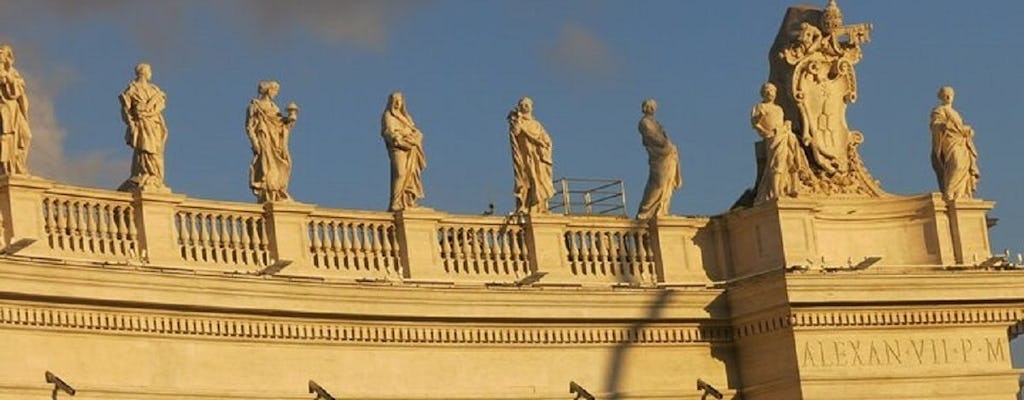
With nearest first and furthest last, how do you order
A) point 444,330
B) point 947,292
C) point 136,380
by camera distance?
point 136,380, point 444,330, point 947,292

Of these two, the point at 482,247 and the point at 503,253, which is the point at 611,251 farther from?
the point at 482,247

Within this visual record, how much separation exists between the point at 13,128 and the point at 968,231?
46.3ft

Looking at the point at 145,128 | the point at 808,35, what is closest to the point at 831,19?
the point at 808,35

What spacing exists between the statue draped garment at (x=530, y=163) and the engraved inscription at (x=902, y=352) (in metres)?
3.97

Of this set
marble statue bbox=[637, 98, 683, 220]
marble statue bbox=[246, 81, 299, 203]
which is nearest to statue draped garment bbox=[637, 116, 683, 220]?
marble statue bbox=[637, 98, 683, 220]

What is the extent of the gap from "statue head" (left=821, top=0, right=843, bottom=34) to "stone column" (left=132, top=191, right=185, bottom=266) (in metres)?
10.7

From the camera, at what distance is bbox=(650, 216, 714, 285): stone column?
4372 cm

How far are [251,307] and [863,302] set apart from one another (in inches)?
351

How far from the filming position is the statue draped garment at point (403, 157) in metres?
41.3

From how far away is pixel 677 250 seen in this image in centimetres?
4397

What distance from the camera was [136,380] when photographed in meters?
37.5

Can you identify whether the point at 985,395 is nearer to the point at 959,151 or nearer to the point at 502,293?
the point at 959,151

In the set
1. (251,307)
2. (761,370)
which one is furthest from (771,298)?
(251,307)

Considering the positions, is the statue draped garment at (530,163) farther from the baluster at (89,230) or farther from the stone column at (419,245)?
the baluster at (89,230)
